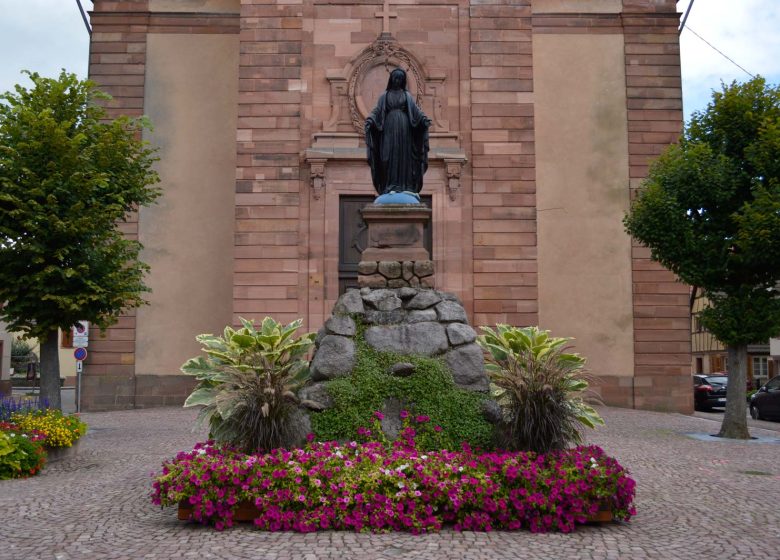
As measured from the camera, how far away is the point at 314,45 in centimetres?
1839

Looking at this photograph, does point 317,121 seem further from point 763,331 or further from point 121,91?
point 763,331

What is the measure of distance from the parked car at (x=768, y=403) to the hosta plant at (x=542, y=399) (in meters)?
15.3

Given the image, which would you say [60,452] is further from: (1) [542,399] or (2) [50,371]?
(1) [542,399]

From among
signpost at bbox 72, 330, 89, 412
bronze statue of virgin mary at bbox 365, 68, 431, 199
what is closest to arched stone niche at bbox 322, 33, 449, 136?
signpost at bbox 72, 330, 89, 412

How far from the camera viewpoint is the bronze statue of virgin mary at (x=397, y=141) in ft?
30.9

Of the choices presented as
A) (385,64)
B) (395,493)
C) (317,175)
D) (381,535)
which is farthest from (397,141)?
(385,64)

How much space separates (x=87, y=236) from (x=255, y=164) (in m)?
6.54

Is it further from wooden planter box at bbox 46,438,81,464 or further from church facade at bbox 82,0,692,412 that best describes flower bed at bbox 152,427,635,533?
church facade at bbox 82,0,692,412

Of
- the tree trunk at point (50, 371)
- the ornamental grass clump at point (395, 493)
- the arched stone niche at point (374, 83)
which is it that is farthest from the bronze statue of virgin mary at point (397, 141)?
the arched stone niche at point (374, 83)

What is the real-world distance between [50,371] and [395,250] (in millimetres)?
7053

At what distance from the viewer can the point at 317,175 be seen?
1792 cm

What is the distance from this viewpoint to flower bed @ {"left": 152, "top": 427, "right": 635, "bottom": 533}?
6.14 metres

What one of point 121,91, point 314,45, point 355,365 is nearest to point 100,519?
point 355,365

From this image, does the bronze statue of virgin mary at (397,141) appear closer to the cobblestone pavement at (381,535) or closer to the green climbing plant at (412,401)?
the green climbing plant at (412,401)
